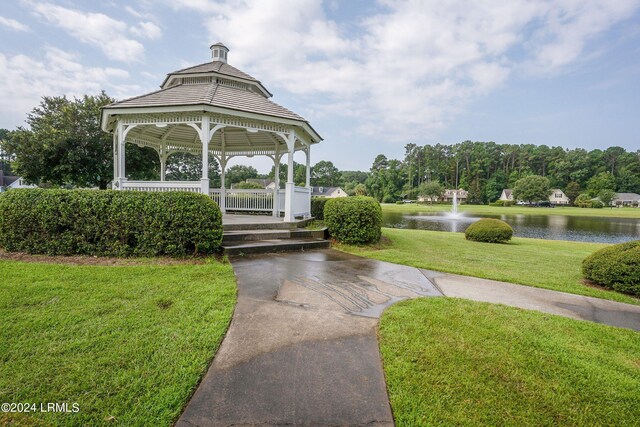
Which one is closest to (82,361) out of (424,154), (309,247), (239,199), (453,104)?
(309,247)

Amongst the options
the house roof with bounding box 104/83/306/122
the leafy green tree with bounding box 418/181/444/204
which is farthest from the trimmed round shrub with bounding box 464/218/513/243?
the leafy green tree with bounding box 418/181/444/204

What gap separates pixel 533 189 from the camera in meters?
62.8

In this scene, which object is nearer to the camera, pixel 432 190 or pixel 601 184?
pixel 601 184

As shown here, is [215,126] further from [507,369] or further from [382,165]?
[382,165]

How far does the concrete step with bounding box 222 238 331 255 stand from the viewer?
6.27 meters

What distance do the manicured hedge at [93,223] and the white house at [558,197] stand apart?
90452mm

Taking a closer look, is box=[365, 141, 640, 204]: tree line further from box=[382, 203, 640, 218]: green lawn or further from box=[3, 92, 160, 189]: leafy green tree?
box=[3, 92, 160, 189]: leafy green tree

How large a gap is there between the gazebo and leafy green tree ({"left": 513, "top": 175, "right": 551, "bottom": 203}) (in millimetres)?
70920

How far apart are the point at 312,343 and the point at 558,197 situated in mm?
93289

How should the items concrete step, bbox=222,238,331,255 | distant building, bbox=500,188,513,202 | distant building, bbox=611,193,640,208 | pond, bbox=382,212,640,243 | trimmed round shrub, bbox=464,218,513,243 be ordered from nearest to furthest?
concrete step, bbox=222,238,331,255 < trimmed round shrub, bbox=464,218,513,243 < pond, bbox=382,212,640,243 < distant building, bbox=611,193,640,208 < distant building, bbox=500,188,513,202

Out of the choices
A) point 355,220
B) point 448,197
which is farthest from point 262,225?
point 448,197

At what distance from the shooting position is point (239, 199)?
1248 centimetres

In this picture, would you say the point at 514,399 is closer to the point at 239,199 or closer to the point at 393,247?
the point at 393,247

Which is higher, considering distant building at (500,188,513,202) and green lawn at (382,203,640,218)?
distant building at (500,188,513,202)
